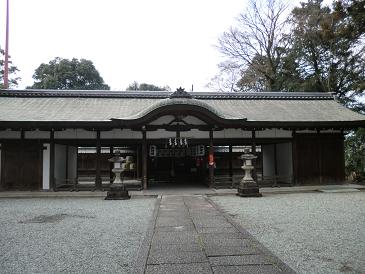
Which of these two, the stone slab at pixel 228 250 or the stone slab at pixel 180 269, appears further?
the stone slab at pixel 228 250

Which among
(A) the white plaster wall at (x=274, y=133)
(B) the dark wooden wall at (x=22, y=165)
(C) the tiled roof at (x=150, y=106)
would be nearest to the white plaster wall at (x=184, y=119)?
(C) the tiled roof at (x=150, y=106)

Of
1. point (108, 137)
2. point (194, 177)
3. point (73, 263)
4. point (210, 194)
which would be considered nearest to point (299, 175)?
point (210, 194)

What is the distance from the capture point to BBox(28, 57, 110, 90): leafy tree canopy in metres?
38.1

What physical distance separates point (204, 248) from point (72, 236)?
8.98 ft

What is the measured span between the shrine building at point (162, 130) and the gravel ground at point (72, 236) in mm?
3754

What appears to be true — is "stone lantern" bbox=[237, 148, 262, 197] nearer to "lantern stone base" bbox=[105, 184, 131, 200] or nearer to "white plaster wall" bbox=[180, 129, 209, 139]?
"white plaster wall" bbox=[180, 129, 209, 139]

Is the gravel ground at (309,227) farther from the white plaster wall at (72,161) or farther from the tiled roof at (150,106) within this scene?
the white plaster wall at (72,161)

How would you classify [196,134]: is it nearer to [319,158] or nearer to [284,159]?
[284,159]

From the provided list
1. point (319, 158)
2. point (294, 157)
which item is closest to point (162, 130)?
point (294, 157)

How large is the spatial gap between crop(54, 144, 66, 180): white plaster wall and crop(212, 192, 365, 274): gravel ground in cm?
809

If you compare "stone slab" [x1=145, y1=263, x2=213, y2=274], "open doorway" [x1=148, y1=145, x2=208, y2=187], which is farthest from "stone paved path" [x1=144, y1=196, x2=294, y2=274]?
"open doorway" [x1=148, y1=145, x2=208, y2=187]

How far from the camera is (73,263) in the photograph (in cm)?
485

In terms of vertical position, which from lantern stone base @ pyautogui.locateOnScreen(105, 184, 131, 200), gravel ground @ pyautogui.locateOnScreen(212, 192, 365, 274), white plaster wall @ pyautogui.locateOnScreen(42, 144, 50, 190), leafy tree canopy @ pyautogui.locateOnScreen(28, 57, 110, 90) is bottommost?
gravel ground @ pyautogui.locateOnScreen(212, 192, 365, 274)

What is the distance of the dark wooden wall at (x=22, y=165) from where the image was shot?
14523mm
